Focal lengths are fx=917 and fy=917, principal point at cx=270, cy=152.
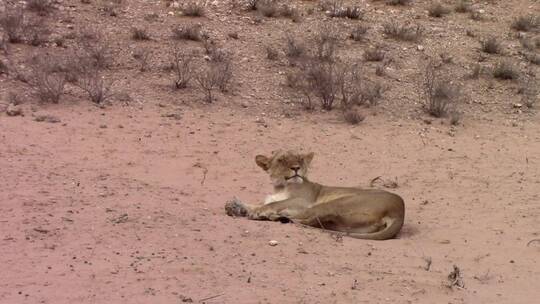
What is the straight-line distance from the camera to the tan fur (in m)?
9.24

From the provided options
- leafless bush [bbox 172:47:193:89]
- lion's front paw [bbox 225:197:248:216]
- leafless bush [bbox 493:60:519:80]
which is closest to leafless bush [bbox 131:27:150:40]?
leafless bush [bbox 172:47:193:89]

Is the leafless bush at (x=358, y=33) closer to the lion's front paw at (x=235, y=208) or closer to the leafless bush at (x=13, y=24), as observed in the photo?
the leafless bush at (x=13, y=24)

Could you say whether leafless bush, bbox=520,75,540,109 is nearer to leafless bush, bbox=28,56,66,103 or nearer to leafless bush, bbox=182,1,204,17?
leafless bush, bbox=182,1,204,17

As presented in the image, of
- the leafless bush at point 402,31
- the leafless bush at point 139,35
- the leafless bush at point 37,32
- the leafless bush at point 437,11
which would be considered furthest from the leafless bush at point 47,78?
the leafless bush at point 437,11

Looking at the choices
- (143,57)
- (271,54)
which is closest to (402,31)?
(271,54)

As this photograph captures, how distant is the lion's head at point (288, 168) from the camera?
960 cm

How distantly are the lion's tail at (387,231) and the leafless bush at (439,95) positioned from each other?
566 cm

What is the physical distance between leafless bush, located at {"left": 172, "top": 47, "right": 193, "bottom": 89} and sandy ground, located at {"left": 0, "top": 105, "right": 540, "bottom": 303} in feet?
2.90

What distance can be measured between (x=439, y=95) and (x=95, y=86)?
547cm

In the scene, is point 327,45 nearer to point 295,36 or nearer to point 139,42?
point 295,36

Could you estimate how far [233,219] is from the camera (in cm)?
909

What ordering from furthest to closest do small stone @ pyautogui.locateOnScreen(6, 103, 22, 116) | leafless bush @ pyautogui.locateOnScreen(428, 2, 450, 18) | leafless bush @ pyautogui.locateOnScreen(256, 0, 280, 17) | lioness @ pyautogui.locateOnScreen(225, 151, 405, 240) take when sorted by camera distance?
leafless bush @ pyautogui.locateOnScreen(428, 2, 450, 18)
leafless bush @ pyautogui.locateOnScreen(256, 0, 280, 17)
small stone @ pyautogui.locateOnScreen(6, 103, 22, 116)
lioness @ pyautogui.locateOnScreen(225, 151, 405, 240)

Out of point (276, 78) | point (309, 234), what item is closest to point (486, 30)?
point (276, 78)

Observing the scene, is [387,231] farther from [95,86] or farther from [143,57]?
[143,57]
